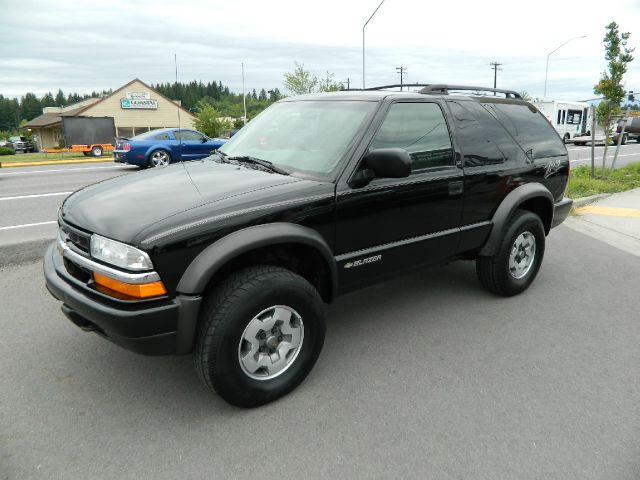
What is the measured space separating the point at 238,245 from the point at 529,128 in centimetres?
322

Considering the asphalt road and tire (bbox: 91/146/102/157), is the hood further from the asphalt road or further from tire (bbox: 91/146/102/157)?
tire (bbox: 91/146/102/157)

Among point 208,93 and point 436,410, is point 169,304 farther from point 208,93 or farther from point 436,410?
point 208,93

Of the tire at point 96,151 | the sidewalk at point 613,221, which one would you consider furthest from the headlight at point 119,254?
the tire at point 96,151

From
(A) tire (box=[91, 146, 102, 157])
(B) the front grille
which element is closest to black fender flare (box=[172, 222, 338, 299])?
(B) the front grille

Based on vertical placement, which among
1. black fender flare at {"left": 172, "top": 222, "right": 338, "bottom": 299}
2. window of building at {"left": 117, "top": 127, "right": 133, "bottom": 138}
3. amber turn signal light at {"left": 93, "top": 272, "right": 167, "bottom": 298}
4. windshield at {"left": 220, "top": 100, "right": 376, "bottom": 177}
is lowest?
amber turn signal light at {"left": 93, "top": 272, "right": 167, "bottom": 298}

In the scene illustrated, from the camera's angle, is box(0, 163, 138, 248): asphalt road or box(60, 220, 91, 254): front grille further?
box(0, 163, 138, 248): asphalt road

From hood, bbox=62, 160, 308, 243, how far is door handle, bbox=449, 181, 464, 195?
→ 1.26 m

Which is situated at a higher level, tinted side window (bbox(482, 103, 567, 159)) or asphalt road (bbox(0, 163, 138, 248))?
tinted side window (bbox(482, 103, 567, 159))

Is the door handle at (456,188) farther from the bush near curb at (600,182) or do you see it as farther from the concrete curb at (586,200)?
the bush near curb at (600,182)

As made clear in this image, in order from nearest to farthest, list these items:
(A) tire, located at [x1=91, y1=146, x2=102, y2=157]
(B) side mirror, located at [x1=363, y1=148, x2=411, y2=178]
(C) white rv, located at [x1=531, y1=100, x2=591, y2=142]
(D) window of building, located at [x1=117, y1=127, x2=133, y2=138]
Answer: (B) side mirror, located at [x1=363, y1=148, x2=411, y2=178] → (A) tire, located at [x1=91, y1=146, x2=102, y2=157] → (C) white rv, located at [x1=531, y1=100, x2=591, y2=142] → (D) window of building, located at [x1=117, y1=127, x2=133, y2=138]

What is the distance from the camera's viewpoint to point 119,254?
2.35 meters

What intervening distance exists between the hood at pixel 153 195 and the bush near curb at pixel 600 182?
8.47m

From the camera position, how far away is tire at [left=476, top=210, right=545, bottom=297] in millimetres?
4102

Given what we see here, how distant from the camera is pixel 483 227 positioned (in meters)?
3.95
